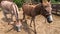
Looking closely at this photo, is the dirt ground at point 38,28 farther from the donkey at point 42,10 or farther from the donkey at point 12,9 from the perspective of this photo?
the donkey at point 42,10

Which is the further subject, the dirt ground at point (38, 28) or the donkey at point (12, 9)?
the dirt ground at point (38, 28)

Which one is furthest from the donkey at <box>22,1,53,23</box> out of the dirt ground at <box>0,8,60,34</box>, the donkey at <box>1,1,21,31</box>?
the dirt ground at <box>0,8,60,34</box>

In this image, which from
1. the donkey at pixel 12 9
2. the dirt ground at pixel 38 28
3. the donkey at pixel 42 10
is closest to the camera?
the donkey at pixel 42 10

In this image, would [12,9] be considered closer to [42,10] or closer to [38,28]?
[38,28]

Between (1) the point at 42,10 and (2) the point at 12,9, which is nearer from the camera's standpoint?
(1) the point at 42,10

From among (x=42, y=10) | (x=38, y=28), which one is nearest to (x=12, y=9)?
(x=38, y=28)

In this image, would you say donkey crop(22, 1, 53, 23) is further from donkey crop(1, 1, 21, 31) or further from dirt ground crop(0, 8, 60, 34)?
dirt ground crop(0, 8, 60, 34)

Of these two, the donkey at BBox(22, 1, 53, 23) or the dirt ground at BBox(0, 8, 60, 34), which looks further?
the dirt ground at BBox(0, 8, 60, 34)

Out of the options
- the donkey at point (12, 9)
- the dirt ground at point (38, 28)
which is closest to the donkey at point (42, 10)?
the donkey at point (12, 9)

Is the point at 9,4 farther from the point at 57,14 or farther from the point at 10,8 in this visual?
the point at 57,14

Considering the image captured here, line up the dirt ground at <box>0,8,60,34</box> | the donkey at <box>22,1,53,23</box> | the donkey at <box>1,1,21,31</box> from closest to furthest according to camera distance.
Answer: the donkey at <box>22,1,53,23</box> → the donkey at <box>1,1,21,31</box> → the dirt ground at <box>0,8,60,34</box>

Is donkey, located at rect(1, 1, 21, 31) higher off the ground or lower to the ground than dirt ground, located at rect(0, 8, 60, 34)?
higher

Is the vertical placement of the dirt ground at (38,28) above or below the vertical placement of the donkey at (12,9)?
below

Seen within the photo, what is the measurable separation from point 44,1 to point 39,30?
1483 millimetres
